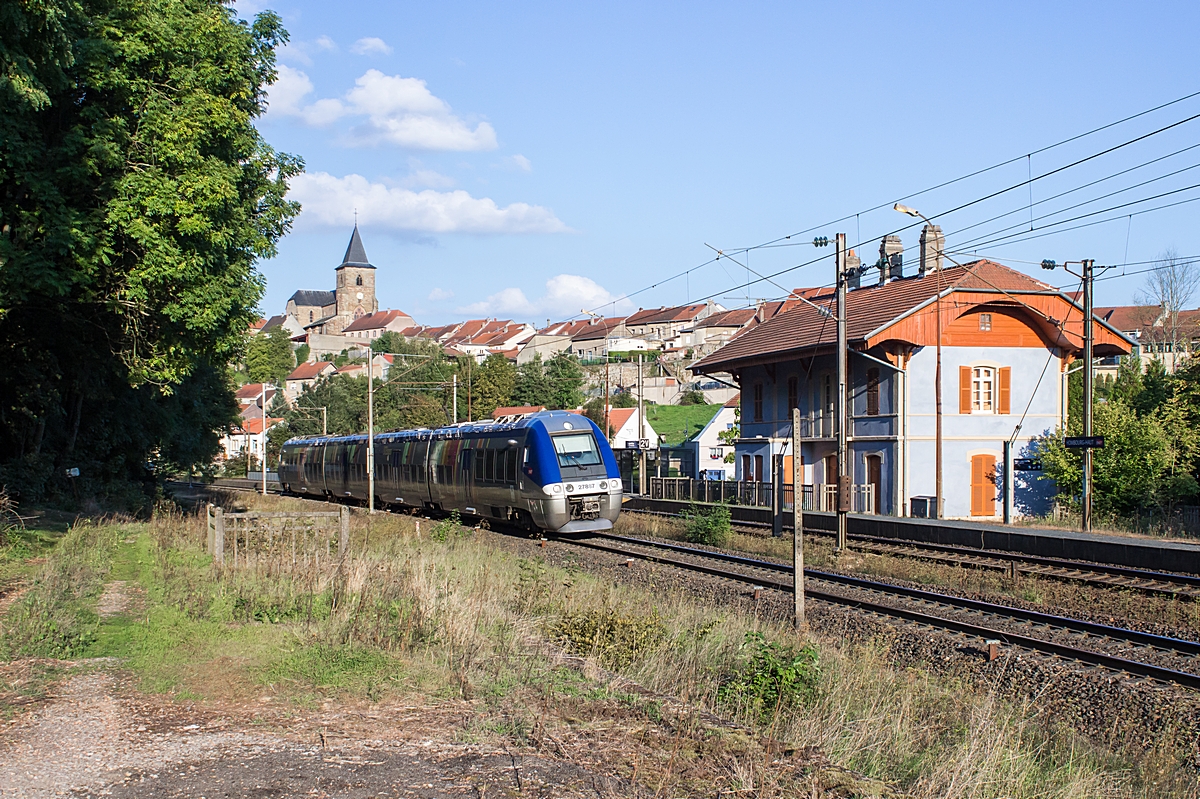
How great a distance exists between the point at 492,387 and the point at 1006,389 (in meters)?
52.4

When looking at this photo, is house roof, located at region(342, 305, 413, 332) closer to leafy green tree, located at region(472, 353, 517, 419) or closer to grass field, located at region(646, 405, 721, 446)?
leafy green tree, located at region(472, 353, 517, 419)

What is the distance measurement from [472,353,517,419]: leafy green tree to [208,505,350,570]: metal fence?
210 feet

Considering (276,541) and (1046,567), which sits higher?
(276,541)

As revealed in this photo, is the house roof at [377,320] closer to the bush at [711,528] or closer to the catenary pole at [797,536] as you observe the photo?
the bush at [711,528]

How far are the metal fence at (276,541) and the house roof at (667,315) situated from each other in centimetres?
12519

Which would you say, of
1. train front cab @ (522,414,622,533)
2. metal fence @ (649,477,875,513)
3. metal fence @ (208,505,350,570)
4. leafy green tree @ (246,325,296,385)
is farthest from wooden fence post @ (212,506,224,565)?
leafy green tree @ (246,325,296,385)

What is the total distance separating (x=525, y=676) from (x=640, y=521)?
23.1 meters

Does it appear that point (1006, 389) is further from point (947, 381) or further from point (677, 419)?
point (677, 419)

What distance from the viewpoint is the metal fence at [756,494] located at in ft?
109

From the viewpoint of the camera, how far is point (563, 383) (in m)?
85.4

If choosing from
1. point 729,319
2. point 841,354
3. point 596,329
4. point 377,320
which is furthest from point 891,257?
point 377,320

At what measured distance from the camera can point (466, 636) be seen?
955 cm

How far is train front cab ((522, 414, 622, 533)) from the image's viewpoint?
78.0ft

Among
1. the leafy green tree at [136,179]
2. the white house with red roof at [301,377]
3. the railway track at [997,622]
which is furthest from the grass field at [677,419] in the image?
the white house with red roof at [301,377]
